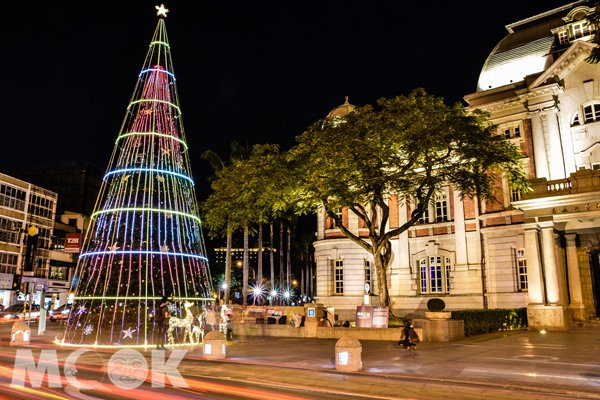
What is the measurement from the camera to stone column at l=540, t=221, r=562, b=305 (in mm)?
26141

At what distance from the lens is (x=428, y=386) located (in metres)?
11.6

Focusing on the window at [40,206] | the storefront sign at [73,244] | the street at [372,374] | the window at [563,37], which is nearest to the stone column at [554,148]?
the window at [563,37]

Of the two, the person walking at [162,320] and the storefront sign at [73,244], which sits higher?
the storefront sign at [73,244]

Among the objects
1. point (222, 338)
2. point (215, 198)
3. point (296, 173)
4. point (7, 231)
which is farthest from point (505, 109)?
point (7, 231)

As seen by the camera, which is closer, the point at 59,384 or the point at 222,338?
the point at 59,384

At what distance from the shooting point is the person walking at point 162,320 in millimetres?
18150

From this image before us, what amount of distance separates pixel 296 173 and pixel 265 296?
61681mm

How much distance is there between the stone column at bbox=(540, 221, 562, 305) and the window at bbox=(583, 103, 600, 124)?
8659 millimetres

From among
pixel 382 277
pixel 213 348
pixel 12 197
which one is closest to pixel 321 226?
pixel 382 277

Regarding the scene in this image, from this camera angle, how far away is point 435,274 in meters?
→ 35.7

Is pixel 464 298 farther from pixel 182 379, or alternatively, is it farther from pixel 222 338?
pixel 182 379

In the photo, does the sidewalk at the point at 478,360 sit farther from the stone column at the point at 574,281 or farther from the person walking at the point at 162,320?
the stone column at the point at 574,281

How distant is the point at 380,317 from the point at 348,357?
10.1m

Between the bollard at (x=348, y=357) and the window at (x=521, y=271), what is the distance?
21594 millimetres
